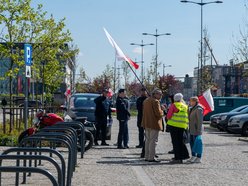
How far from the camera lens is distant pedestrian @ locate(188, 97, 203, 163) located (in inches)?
630

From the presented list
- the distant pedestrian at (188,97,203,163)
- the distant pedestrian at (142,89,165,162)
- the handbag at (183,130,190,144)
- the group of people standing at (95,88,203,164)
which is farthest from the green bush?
the distant pedestrian at (188,97,203,163)

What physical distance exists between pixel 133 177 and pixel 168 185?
4.23ft

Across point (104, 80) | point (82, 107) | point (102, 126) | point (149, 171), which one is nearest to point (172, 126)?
point (149, 171)

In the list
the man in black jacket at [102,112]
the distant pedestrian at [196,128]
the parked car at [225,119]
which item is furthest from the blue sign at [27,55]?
the parked car at [225,119]

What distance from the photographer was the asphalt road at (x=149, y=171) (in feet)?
39.3

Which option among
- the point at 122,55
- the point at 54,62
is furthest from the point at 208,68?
the point at 122,55

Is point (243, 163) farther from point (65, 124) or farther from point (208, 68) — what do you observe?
point (208, 68)

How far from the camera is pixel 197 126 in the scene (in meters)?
16.3

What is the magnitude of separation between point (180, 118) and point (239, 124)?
590 inches

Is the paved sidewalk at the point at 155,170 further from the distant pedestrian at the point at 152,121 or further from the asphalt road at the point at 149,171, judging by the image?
the distant pedestrian at the point at 152,121

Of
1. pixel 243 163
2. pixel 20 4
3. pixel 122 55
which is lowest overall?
pixel 243 163

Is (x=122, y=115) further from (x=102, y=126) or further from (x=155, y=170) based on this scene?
(x=155, y=170)

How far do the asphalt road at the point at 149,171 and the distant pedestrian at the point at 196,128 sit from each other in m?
0.32

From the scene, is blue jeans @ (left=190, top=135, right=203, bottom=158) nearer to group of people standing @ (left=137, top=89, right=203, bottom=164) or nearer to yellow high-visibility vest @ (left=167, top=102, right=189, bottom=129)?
group of people standing @ (left=137, top=89, right=203, bottom=164)
